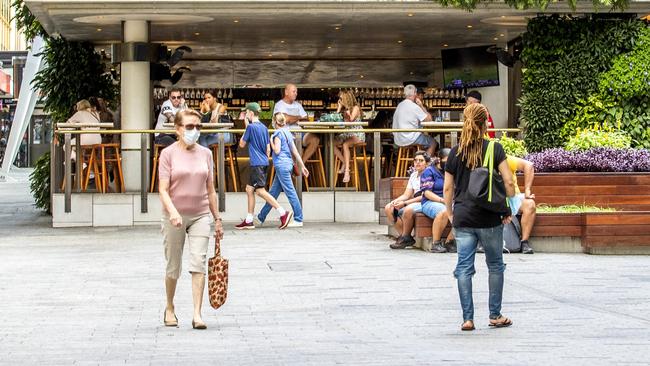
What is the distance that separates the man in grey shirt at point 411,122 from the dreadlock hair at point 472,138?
40.7 feet

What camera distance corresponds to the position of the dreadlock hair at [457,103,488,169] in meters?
10.5

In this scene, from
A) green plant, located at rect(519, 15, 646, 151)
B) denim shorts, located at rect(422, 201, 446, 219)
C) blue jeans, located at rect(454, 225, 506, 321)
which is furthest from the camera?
green plant, located at rect(519, 15, 646, 151)

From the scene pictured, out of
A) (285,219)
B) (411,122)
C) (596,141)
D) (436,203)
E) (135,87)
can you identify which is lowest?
(285,219)

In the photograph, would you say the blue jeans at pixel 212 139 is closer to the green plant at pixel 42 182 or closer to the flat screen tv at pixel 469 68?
the green plant at pixel 42 182

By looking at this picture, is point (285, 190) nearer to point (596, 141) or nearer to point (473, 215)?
point (596, 141)

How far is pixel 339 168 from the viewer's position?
23.2m

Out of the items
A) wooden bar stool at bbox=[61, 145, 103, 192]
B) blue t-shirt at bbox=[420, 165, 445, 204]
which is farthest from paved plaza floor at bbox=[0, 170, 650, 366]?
wooden bar stool at bbox=[61, 145, 103, 192]

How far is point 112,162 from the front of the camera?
2345 centimetres

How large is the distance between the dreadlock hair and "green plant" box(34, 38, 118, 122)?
1720cm

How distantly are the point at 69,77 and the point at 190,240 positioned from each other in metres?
16.8

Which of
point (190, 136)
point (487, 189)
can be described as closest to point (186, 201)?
point (190, 136)

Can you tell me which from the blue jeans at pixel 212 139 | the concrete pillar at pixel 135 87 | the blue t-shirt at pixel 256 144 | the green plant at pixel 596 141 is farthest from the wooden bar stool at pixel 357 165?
the concrete pillar at pixel 135 87

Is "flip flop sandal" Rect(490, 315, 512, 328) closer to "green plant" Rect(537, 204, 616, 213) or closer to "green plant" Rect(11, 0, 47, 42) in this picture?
"green plant" Rect(537, 204, 616, 213)

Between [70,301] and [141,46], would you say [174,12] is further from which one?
[70,301]
